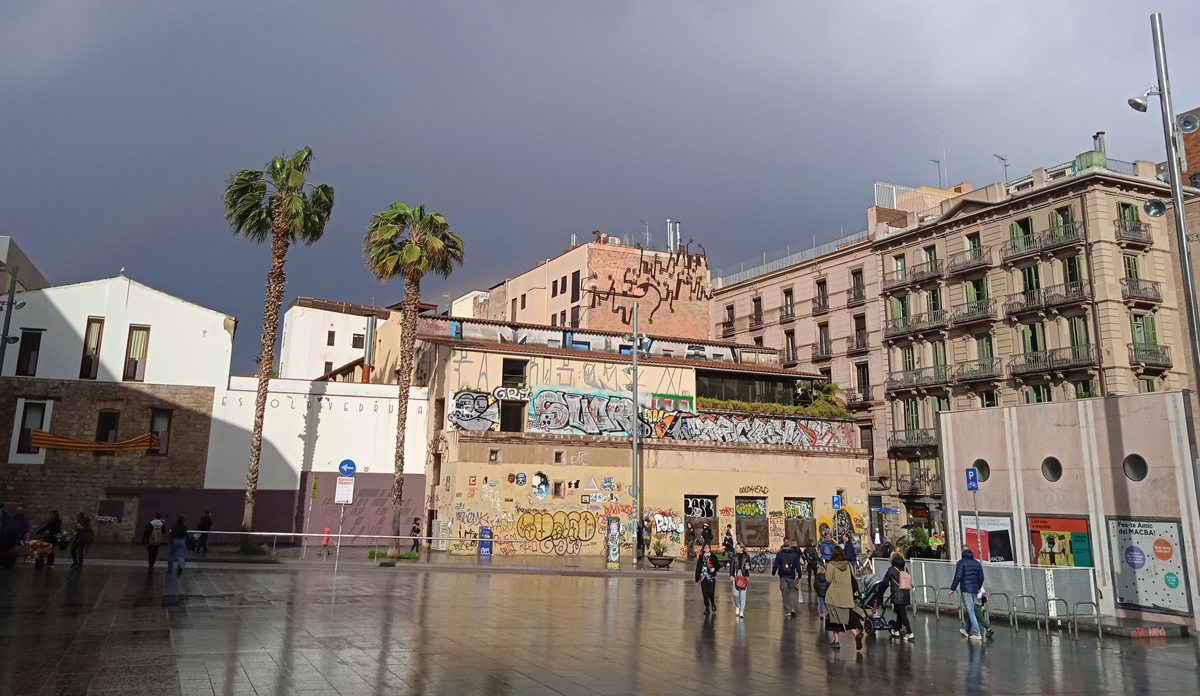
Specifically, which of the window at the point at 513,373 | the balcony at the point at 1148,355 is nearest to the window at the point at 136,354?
the window at the point at 513,373

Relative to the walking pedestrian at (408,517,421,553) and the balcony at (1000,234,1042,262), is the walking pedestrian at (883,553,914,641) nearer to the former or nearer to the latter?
the walking pedestrian at (408,517,421,553)

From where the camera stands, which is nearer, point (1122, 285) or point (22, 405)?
point (22, 405)

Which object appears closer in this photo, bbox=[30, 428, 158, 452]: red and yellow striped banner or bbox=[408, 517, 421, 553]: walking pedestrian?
bbox=[30, 428, 158, 452]: red and yellow striped banner

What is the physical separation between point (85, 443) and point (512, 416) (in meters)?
18.0

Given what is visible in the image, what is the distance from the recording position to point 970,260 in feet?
159

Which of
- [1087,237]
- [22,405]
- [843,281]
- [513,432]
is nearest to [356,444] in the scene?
[513,432]

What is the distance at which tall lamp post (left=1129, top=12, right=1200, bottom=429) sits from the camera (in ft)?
51.2

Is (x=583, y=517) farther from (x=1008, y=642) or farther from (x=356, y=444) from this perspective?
(x=1008, y=642)

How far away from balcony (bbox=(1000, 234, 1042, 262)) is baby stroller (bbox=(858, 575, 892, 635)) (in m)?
35.3

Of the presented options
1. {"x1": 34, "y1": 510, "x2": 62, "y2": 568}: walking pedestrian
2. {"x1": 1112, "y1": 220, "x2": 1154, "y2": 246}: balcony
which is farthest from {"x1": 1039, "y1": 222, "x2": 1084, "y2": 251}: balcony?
{"x1": 34, "y1": 510, "x2": 62, "y2": 568}: walking pedestrian

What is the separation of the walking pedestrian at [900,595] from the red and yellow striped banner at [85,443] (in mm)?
31639

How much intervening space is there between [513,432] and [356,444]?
26.2 feet

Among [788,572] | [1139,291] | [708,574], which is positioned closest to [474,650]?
[708,574]

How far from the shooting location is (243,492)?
35938 millimetres
